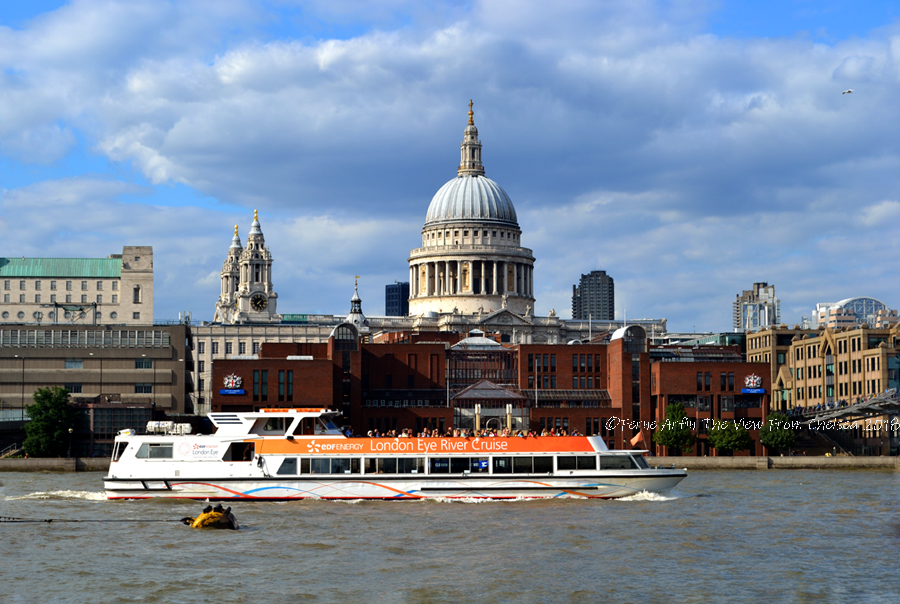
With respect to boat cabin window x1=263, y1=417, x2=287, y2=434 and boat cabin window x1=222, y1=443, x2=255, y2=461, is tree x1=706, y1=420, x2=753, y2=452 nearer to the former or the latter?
boat cabin window x1=263, y1=417, x2=287, y2=434

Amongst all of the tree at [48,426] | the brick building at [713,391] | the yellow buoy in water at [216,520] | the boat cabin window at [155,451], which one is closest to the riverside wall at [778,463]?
the brick building at [713,391]

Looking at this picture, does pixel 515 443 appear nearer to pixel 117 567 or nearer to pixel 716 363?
pixel 117 567

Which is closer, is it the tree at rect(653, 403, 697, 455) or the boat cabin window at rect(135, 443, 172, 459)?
the boat cabin window at rect(135, 443, 172, 459)

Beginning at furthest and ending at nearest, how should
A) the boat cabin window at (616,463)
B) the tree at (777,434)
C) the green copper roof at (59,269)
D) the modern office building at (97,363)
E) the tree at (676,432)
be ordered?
the green copper roof at (59,269)
the modern office building at (97,363)
the tree at (777,434)
the tree at (676,432)
the boat cabin window at (616,463)

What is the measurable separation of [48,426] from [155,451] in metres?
47.4

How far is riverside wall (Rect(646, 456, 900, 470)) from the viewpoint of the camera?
349 ft

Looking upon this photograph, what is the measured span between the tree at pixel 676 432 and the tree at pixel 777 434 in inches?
259

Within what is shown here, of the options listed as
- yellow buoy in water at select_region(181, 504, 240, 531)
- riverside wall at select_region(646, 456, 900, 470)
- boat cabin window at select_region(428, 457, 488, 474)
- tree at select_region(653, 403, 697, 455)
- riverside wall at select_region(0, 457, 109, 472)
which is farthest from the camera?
tree at select_region(653, 403, 697, 455)

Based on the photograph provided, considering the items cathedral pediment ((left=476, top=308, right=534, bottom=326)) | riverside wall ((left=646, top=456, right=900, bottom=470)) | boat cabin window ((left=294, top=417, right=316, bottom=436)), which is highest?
cathedral pediment ((left=476, top=308, right=534, bottom=326))

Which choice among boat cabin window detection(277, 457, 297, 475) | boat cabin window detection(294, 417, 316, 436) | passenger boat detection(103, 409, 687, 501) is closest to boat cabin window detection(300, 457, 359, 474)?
passenger boat detection(103, 409, 687, 501)

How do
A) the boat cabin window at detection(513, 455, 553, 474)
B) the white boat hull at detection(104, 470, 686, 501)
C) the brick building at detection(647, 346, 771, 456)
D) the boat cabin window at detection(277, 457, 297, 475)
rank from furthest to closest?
1. the brick building at detection(647, 346, 771, 456)
2. the boat cabin window at detection(513, 455, 553, 474)
3. the boat cabin window at detection(277, 457, 297, 475)
4. the white boat hull at detection(104, 470, 686, 501)

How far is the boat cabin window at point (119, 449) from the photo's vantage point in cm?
6669

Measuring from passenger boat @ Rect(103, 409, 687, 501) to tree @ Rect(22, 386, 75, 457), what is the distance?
146 feet

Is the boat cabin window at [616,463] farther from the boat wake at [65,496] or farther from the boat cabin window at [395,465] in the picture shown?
the boat wake at [65,496]
